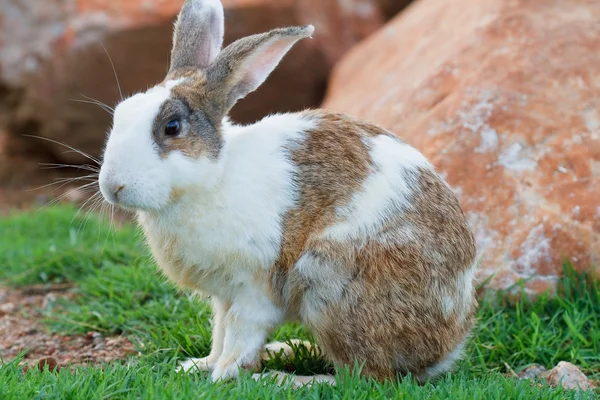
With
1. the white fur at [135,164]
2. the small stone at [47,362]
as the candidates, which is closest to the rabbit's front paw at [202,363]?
the small stone at [47,362]

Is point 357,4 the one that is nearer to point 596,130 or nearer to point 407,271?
point 596,130

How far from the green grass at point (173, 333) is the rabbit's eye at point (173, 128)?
3.46 feet

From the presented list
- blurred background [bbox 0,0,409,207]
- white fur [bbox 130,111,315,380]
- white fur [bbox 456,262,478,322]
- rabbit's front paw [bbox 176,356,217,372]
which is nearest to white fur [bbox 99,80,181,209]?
white fur [bbox 130,111,315,380]

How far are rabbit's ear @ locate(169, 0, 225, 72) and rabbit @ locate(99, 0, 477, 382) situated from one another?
16 centimetres

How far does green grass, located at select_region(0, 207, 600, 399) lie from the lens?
334cm

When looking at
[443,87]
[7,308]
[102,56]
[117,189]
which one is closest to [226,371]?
[117,189]

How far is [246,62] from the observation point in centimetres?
374

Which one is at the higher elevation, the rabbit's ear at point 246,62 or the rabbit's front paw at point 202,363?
the rabbit's ear at point 246,62

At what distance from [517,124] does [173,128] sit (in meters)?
2.48

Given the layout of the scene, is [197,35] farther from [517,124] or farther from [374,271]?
[517,124]

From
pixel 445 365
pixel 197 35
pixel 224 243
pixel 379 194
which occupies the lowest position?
pixel 445 365

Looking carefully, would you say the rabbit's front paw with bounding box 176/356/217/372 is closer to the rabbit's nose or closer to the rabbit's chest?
the rabbit's chest

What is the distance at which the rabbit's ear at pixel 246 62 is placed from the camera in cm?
371

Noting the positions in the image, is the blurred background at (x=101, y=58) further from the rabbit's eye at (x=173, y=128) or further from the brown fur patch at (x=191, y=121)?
the rabbit's eye at (x=173, y=128)
